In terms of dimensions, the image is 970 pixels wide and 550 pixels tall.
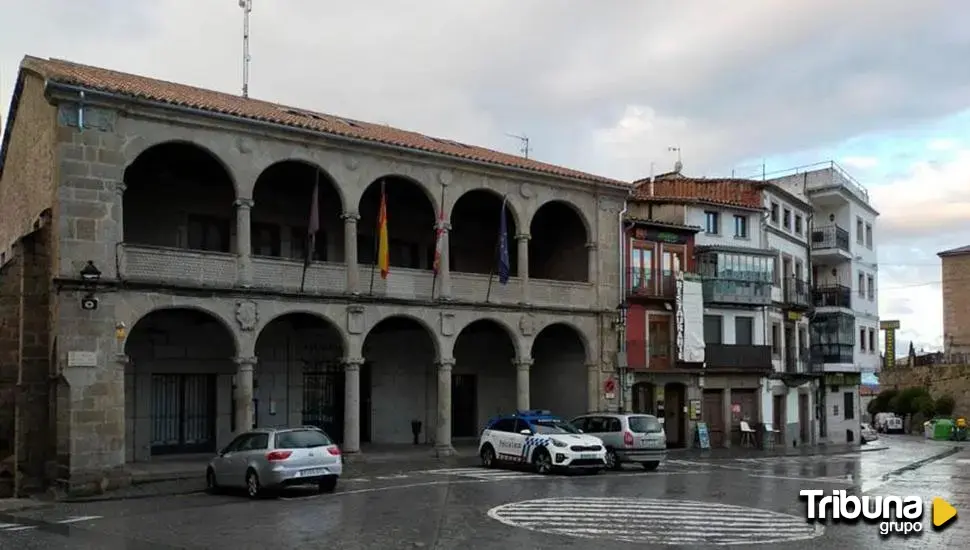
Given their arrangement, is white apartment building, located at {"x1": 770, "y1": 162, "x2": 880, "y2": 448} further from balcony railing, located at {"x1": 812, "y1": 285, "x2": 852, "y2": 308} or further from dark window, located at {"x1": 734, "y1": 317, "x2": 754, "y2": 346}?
dark window, located at {"x1": 734, "y1": 317, "x2": 754, "y2": 346}

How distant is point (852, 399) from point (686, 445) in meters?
17.7

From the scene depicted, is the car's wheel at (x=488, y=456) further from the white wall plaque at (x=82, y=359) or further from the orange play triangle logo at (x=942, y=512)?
the orange play triangle logo at (x=942, y=512)

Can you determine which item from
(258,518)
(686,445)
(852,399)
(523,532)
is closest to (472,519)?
(523,532)

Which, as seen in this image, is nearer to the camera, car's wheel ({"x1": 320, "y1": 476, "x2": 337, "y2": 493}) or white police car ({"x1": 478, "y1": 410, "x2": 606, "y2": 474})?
car's wheel ({"x1": 320, "y1": 476, "x2": 337, "y2": 493})

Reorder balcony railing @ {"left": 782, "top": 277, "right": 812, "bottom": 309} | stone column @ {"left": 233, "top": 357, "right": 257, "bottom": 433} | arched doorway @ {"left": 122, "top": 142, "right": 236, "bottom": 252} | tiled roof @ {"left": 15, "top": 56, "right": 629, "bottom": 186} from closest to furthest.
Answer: tiled roof @ {"left": 15, "top": 56, "right": 629, "bottom": 186} < stone column @ {"left": 233, "top": 357, "right": 257, "bottom": 433} < arched doorway @ {"left": 122, "top": 142, "right": 236, "bottom": 252} < balcony railing @ {"left": 782, "top": 277, "right": 812, "bottom": 309}

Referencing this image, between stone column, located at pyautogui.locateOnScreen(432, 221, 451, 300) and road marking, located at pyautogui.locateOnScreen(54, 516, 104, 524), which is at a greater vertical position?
stone column, located at pyautogui.locateOnScreen(432, 221, 451, 300)

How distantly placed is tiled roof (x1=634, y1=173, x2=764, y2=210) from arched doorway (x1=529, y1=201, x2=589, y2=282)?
6596 mm

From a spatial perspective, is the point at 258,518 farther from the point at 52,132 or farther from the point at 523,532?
the point at 52,132

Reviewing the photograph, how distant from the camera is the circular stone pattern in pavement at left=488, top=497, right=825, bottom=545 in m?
14.9

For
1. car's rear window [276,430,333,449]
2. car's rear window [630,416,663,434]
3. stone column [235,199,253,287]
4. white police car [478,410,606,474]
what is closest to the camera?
car's rear window [276,430,333,449]

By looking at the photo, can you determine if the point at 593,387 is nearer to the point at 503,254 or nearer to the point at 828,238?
the point at 503,254

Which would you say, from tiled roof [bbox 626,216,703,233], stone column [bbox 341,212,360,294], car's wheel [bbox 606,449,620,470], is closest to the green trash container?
tiled roof [bbox 626,216,703,233]

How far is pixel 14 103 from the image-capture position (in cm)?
2956

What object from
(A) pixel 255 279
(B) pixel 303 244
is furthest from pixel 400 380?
(A) pixel 255 279
